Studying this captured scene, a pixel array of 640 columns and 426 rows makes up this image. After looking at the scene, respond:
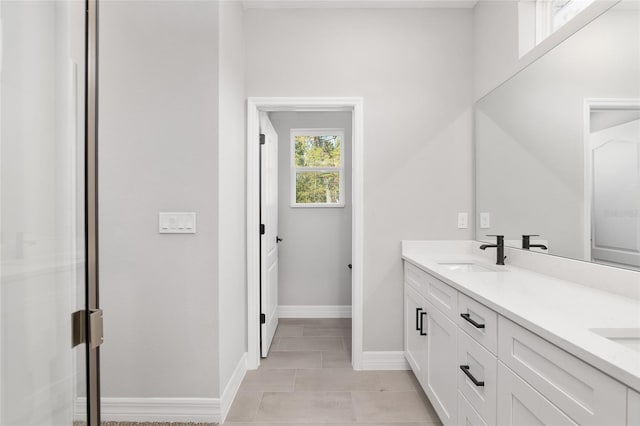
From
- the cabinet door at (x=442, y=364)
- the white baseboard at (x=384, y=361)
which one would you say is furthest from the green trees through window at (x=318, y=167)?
the cabinet door at (x=442, y=364)

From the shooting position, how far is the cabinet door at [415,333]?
6.90ft

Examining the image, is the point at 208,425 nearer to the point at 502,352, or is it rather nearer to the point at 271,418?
the point at 271,418

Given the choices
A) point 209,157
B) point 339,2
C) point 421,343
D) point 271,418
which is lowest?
point 271,418

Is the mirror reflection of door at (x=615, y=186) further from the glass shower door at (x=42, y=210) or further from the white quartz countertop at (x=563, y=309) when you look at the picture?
the glass shower door at (x=42, y=210)

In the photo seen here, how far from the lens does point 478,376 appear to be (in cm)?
137

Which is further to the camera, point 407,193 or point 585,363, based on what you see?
point 407,193

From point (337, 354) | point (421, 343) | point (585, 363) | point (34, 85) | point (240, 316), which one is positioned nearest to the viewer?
point (34, 85)

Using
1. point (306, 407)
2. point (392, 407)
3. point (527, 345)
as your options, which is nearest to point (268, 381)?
point (306, 407)

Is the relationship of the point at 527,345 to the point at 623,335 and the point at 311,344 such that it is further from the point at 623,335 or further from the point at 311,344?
the point at 311,344

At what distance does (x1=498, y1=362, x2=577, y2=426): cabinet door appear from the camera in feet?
3.04

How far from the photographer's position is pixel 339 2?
8.38 ft

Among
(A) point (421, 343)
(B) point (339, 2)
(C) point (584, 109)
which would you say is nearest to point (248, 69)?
(B) point (339, 2)

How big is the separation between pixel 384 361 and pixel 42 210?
251 cm

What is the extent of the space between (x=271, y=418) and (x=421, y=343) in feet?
3.40
